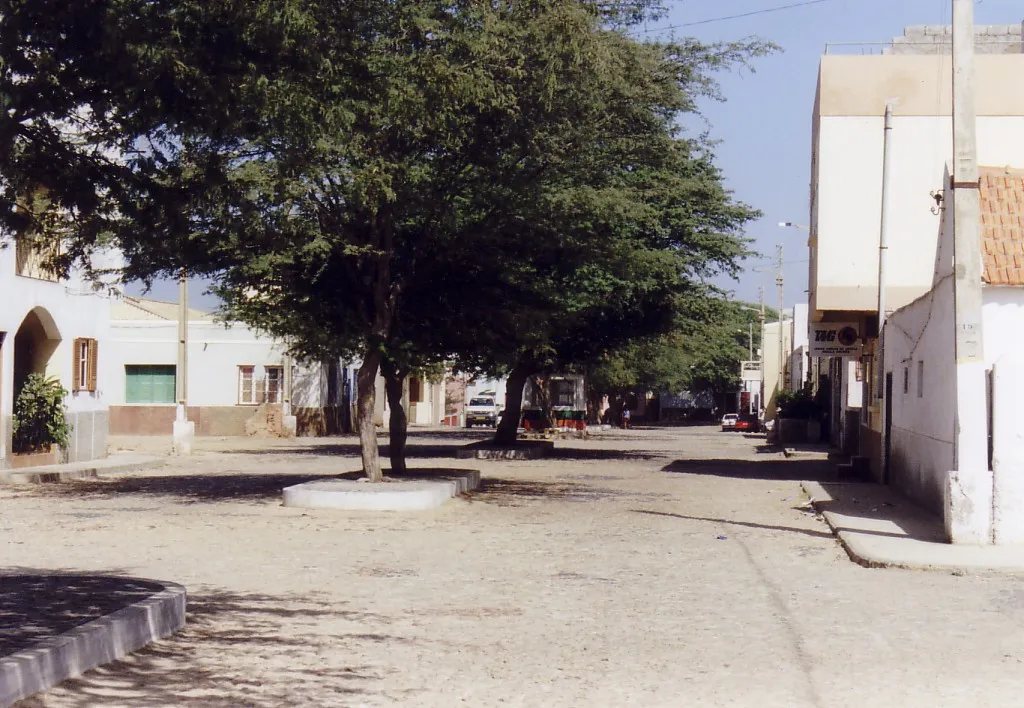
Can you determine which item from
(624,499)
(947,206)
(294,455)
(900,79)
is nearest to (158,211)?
(947,206)

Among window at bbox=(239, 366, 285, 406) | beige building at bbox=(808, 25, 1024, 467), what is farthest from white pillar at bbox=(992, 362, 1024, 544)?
window at bbox=(239, 366, 285, 406)

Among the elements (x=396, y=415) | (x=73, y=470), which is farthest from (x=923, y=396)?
(x=73, y=470)

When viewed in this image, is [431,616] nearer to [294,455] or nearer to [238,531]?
[238,531]

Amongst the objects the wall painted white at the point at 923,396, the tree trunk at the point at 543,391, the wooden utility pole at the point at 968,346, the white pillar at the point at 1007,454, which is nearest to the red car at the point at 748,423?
the tree trunk at the point at 543,391

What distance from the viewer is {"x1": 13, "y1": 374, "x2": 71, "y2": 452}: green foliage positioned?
2756 cm

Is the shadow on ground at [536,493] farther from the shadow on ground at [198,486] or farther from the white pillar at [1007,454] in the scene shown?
the white pillar at [1007,454]

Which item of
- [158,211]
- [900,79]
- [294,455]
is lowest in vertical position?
[294,455]

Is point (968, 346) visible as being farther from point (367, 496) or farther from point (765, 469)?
point (765, 469)

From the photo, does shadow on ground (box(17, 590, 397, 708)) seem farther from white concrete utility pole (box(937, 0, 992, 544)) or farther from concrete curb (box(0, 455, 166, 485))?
concrete curb (box(0, 455, 166, 485))

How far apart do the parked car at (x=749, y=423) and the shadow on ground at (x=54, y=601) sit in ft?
232

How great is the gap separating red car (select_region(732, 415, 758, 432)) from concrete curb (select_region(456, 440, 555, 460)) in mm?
40916

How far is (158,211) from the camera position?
938 centimetres

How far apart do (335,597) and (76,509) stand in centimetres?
984

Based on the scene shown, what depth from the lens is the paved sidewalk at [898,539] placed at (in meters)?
13.8
